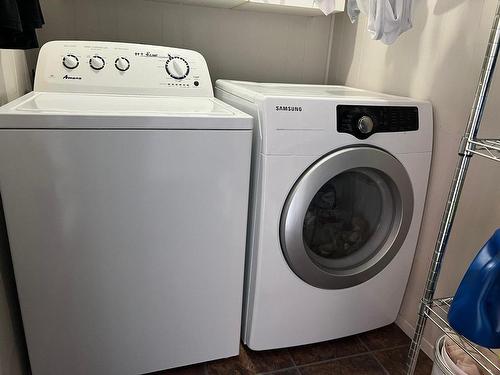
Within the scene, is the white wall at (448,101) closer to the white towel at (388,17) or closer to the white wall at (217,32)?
the white towel at (388,17)

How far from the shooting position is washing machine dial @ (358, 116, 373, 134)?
114 cm

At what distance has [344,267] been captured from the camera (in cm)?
130

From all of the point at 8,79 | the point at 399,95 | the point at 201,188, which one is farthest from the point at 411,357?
the point at 8,79

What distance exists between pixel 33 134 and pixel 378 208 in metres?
1.06

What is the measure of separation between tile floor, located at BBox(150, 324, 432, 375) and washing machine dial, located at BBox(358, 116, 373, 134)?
814 mm

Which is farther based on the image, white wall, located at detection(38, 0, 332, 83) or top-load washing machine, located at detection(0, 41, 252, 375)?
white wall, located at detection(38, 0, 332, 83)

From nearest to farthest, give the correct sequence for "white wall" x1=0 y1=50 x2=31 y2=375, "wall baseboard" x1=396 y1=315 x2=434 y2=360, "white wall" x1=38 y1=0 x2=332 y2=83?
"white wall" x1=0 y1=50 x2=31 y2=375 < "wall baseboard" x1=396 y1=315 x2=434 y2=360 < "white wall" x1=38 y1=0 x2=332 y2=83

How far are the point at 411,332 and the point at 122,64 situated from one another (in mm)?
1468

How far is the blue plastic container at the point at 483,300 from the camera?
0.85 metres

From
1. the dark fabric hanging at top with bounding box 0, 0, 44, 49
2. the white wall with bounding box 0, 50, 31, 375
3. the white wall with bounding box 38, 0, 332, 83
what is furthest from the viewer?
the white wall with bounding box 38, 0, 332, 83

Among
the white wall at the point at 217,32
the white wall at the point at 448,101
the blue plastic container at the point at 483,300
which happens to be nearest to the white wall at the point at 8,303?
the white wall at the point at 217,32

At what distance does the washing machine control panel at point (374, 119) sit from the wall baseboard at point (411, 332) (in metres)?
0.77

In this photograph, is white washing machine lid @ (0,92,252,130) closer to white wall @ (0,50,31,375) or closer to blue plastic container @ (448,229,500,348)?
white wall @ (0,50,31,375)

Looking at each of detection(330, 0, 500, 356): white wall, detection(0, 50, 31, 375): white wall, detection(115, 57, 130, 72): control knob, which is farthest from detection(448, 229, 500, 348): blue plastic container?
detection(115, 57, 130, 72): control knob
